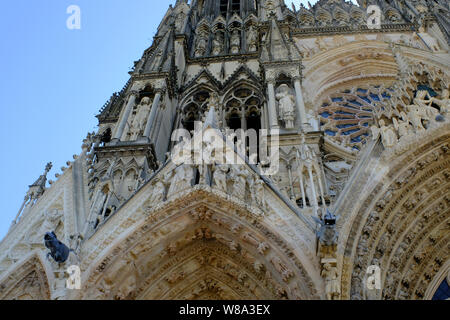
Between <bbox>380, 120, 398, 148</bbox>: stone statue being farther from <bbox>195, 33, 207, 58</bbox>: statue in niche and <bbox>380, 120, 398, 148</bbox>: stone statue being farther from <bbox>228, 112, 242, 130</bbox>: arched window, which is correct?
<bbox>195, 33, 207, 58</bbox>: statue in niche

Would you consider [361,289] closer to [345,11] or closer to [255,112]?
[255,112]

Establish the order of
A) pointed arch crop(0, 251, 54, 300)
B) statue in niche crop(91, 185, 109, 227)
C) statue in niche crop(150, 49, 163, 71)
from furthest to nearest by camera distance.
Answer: statue in niche crop(150, 49, 163, 71)
statue in niche crop(91, 185, 109, 227)
pointed arch crop(0, 251, 54, 300)

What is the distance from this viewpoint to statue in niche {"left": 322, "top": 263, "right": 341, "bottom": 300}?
21.0 ft

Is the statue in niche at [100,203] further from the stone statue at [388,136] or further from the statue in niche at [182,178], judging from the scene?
the stone statue at [388,136]

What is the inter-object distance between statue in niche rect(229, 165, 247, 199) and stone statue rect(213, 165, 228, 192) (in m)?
0.11

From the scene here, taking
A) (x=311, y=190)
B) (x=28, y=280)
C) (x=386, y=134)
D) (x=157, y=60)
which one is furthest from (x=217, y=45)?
(x=28, y=280)

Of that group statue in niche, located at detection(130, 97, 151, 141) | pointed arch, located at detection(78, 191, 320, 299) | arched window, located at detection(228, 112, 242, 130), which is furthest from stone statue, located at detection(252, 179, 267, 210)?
arched window, located at detection(228, 112, 242, 130)

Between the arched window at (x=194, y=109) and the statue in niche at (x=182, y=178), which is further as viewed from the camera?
the arched window at (x=194, y=109)

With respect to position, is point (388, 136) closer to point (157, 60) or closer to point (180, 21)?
point (157, 60)

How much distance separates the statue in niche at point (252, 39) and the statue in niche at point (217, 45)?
104 centimetres

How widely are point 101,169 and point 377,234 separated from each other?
6158 millimetres

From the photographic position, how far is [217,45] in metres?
17.5

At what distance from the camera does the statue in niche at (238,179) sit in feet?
26.9

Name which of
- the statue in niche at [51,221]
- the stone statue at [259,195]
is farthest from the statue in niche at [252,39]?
the statue in niche at [51,221]
